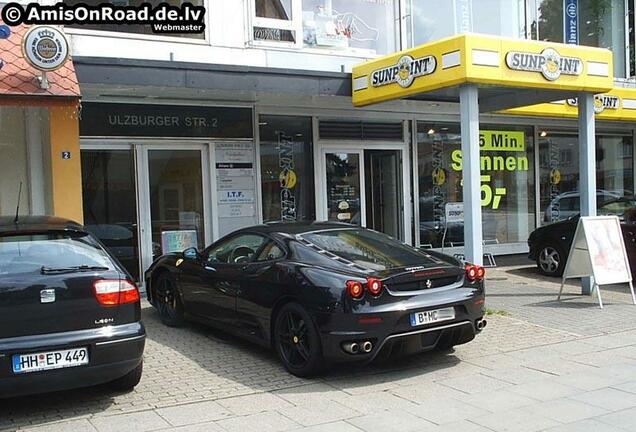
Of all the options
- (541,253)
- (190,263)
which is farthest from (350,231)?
(541,253)

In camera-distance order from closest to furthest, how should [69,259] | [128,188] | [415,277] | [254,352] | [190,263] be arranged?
1. [69,259]
2. [415,277]
3. [254,352]
4. [190,263]
5. [128,188]

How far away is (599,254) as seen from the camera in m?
9.00

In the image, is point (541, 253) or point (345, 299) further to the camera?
point (541, 253)

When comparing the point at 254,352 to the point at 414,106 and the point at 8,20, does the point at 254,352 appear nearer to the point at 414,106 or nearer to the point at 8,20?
the point at 8,20

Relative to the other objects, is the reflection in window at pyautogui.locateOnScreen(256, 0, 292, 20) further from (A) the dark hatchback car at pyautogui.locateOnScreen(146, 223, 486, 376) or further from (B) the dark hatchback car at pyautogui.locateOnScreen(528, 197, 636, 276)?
(B) the dark hatchback car at pyautogui.locateOnScreen(528, 197, 636, 276)

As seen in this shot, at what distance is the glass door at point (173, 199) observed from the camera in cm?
1061

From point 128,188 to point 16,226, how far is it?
5.37 metres

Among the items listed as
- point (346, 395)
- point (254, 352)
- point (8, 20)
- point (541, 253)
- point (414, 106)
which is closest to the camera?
point (346, 395)

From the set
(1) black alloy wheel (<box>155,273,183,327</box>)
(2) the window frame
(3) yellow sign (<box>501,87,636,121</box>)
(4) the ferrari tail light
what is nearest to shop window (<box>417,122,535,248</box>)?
(3) yellow sign (<box>501,87,636,121</box>)

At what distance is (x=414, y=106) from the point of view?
12969mm

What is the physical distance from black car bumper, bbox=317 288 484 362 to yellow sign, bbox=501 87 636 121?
740 centimetres

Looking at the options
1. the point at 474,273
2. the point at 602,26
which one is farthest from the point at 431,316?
the point at 602,26

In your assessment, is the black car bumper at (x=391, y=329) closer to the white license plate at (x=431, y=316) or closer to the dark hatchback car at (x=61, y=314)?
the white license plate at (x=431, y=316)

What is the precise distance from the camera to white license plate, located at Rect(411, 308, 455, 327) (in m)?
5.65
